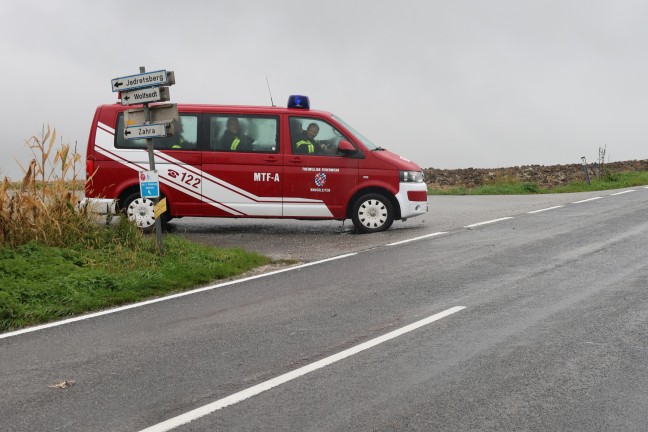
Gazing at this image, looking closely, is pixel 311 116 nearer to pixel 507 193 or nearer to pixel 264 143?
pixel 264 143

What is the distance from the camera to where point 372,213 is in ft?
48.1

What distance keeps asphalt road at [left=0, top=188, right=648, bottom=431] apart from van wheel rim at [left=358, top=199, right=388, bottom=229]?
330cm

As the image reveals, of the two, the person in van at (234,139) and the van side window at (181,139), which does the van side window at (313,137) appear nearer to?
the person in van at (234,139)

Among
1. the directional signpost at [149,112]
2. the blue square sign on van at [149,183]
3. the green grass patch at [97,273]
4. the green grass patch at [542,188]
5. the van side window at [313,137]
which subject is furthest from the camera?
the green grass patch at [542,188]

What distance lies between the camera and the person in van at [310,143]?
14.5 m

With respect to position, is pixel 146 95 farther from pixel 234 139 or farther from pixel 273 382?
pixel 273 382

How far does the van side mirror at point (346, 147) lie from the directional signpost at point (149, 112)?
3899 millimetres

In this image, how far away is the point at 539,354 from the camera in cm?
645

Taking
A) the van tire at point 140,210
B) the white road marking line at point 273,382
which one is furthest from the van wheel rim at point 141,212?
the white road marking line at point 273,382

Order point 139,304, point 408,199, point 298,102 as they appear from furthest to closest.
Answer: point 408,199 < point 298,102 < point 139,304

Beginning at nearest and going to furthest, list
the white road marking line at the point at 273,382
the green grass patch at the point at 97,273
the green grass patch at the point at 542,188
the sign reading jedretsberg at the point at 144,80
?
the white road marking line at the point at 273,382 < the green grass patch at the point at 97,273 < the sign reading jedretsberg at the point at 144,80 < the green grass patch at the point at 542,188

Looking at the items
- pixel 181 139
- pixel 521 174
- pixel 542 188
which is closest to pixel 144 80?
pixel 181 139

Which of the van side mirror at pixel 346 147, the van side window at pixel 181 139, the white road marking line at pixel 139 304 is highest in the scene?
the van side window at pixel 181 139

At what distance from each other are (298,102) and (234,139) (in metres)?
1.35
